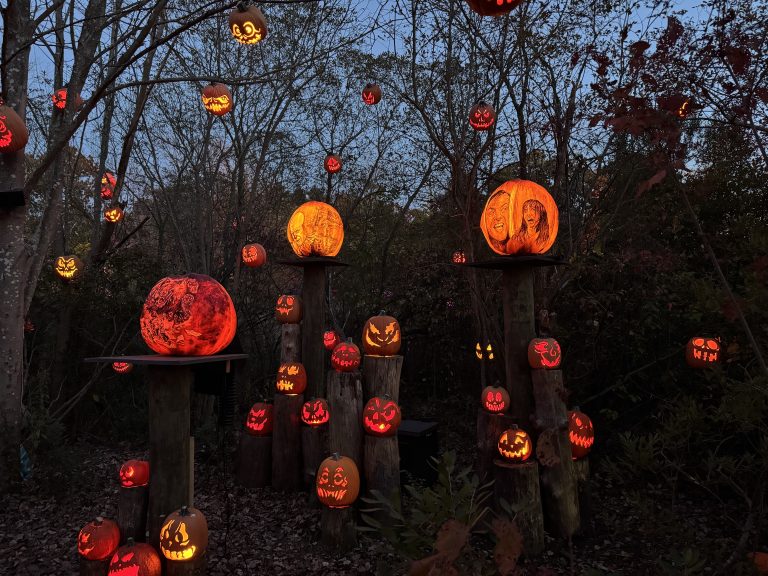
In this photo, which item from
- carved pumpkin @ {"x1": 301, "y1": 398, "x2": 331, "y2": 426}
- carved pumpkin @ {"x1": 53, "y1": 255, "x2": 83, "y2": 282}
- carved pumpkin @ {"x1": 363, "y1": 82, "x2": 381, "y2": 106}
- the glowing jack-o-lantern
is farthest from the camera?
carved pumpkin @ {"x1": 53, "y1": 255, "x2": 83, "y2": 282}

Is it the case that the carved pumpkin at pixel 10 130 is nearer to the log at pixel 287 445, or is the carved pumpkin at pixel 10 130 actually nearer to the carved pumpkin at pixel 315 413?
the log at pixel 287 445

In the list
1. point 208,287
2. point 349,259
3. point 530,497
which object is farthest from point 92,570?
point 349,259

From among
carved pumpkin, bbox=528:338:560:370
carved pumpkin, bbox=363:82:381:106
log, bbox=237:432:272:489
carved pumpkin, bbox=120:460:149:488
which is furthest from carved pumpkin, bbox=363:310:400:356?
carved pumpkin, bbox=363:82:381:106

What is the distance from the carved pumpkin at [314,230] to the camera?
580 centimetres

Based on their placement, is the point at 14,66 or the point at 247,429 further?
the point at 247,429

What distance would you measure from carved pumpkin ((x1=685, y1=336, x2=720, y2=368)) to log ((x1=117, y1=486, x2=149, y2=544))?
5.82 m

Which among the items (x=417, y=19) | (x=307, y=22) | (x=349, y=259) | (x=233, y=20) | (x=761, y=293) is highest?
(x=307, y=22)

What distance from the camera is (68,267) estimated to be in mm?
7176

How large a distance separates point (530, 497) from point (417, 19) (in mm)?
5904

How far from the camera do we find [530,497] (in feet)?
13.6

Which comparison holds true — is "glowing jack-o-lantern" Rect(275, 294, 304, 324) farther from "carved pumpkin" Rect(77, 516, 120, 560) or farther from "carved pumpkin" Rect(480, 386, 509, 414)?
"carved pumpkin" Rect(77, 516, 120, 560)

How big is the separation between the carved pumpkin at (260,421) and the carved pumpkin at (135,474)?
7.14 ft

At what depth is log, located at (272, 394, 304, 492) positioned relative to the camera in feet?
19.2

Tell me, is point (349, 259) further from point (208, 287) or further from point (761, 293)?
point (761, 293)
